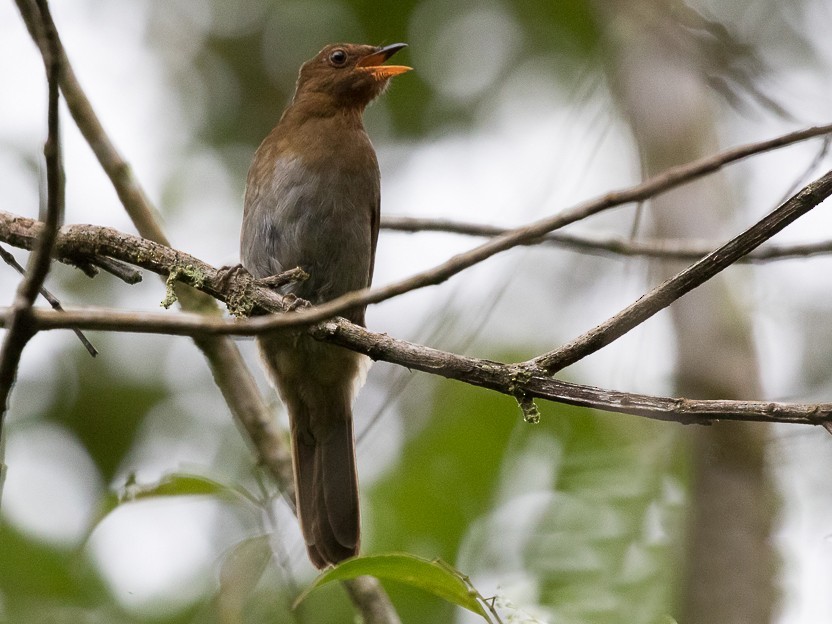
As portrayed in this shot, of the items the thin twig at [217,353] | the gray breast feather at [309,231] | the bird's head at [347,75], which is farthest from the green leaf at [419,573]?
the bird's head at [347,75]

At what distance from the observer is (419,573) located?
240cm

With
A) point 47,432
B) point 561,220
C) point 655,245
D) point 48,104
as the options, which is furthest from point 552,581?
point 47,432

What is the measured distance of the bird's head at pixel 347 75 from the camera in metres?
5.33

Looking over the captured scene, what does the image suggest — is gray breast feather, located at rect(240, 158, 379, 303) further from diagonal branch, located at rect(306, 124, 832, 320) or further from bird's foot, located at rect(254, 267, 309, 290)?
diagonal branch, located at rect(306, 124, 832, 320)

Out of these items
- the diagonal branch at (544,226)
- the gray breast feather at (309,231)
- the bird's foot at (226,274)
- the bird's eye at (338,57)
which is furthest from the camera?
the bird's eye at (338,57)

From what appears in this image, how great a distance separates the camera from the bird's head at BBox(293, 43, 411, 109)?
5332mm

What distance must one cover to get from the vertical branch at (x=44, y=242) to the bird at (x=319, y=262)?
2378 mm

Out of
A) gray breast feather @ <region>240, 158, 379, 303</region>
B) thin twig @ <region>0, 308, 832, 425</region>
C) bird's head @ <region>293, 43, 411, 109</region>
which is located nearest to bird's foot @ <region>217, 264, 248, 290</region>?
thin twig @ <region>0, 308, 832, 425</region>

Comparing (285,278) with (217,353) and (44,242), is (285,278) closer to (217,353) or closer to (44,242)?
(217,353)

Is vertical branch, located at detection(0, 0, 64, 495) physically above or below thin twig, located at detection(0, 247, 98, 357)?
below

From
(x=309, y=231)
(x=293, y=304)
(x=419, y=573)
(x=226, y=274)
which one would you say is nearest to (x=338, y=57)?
(x=309, y=231)

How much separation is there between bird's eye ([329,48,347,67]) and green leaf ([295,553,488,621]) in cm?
370

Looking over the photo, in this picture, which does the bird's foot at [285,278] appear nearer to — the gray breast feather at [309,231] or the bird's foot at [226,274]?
the bird's foot at [226,274]

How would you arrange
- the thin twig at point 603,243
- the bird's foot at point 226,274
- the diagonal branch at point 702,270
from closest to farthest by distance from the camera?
the diagonal branch at point 702,270 < the bird's foot at point 226,274 < the thin twig at point 603,243
